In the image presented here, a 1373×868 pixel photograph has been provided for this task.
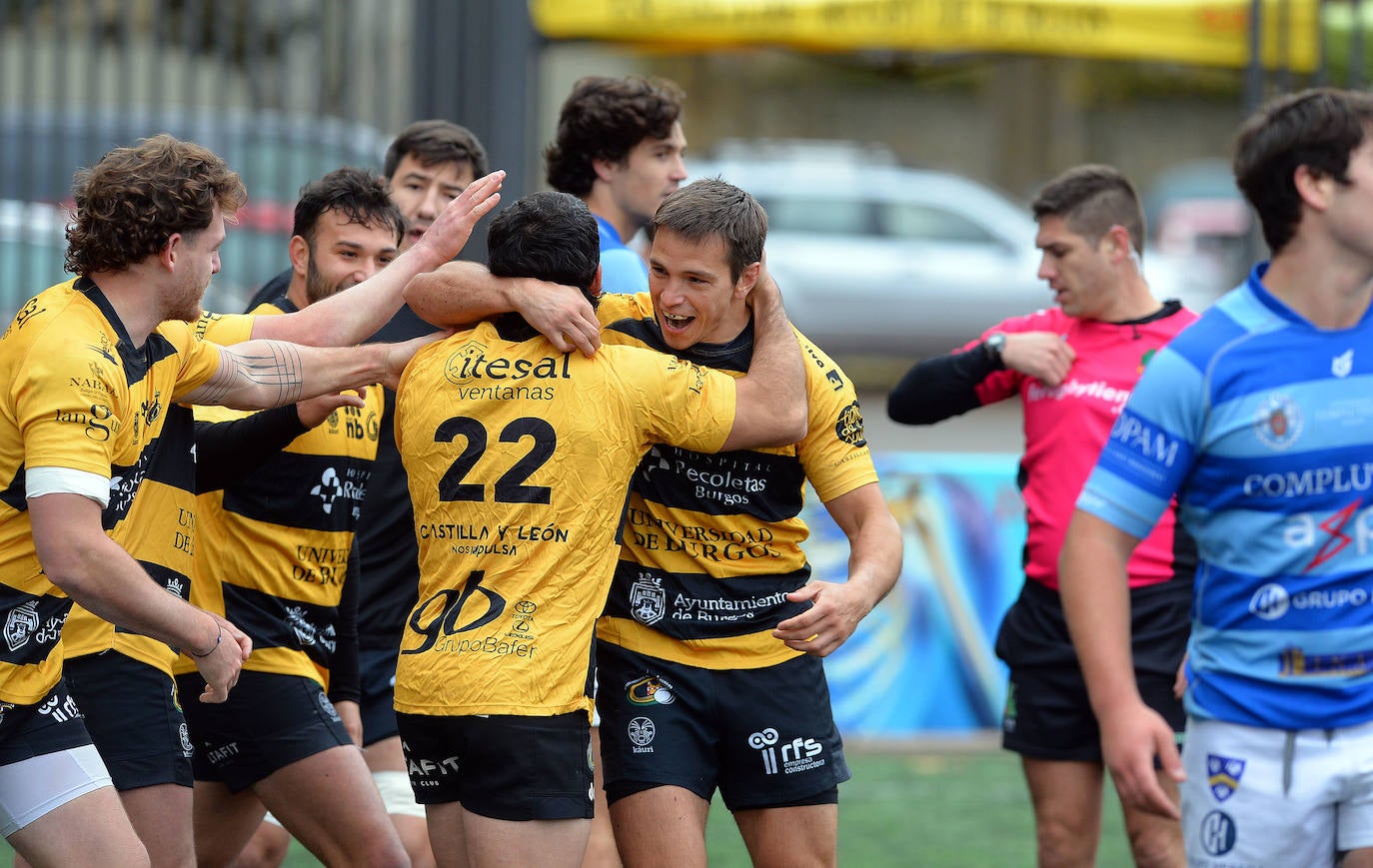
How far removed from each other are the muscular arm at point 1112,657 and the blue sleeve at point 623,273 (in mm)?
1481

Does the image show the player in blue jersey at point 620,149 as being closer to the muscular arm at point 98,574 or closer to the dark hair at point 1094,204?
the dark hair at point 1094,204

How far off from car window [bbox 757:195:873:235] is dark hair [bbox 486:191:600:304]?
12.3 metres

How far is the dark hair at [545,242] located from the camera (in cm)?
360

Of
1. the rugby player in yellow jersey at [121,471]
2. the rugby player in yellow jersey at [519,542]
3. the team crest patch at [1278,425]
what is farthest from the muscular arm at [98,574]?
the team crest patch at [1278,425]

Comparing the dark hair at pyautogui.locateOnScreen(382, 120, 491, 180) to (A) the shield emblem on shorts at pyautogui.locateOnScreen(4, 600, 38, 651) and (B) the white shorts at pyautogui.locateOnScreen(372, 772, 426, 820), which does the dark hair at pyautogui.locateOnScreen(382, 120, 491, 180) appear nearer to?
(B) the white shorts at pyautogui.locateOnScreen(372, 772, 426, 820)

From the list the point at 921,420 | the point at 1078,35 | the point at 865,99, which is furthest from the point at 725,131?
the point at 921,420

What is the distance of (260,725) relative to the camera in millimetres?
4305

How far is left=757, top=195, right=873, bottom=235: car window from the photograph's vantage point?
15.9 meters

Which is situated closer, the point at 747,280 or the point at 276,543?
the point at 747,280

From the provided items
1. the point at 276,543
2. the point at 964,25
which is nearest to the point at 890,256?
the point at 964,25

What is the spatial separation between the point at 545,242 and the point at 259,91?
502 cm

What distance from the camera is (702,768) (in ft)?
12.5

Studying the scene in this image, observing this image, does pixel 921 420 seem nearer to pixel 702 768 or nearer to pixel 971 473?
pixel 702 768

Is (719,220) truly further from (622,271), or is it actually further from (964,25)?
(964,25)
